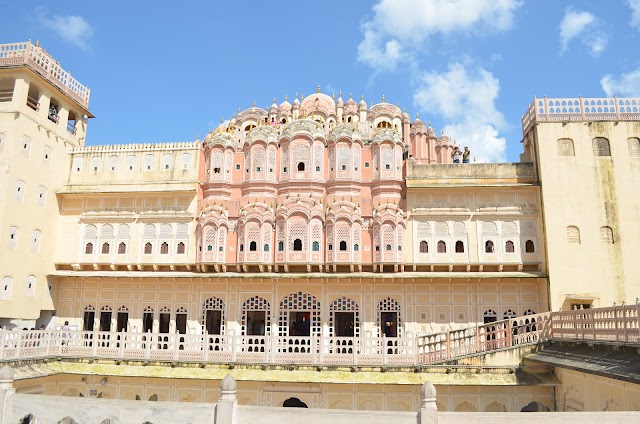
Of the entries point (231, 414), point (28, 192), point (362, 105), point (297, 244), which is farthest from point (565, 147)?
point (28, 192)

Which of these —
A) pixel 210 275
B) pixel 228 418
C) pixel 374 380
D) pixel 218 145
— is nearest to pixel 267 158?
pixel 218 145

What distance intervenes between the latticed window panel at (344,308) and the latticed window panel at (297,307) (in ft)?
1.90

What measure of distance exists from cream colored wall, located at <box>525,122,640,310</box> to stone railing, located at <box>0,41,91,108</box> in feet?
73.4

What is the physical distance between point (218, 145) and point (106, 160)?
569 cm

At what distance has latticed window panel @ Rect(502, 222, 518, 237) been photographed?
75.0 ft

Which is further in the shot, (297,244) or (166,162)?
(166,162)

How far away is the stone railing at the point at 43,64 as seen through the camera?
920 inches

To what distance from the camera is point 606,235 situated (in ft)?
71.2

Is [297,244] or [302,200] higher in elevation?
[302,200]

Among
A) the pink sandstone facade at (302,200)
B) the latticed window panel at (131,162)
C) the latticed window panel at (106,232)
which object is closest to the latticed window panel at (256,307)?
the pink sandstone facade at (302,200)

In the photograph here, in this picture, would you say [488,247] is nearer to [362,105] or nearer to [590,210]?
[590,210]

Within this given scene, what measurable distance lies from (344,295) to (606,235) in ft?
36.6

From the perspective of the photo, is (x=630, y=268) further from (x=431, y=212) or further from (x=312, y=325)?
(x=312, y=325)

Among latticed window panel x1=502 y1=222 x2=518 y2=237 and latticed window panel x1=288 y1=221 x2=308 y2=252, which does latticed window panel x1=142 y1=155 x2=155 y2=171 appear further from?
latticed window panel x1=502 y1=222 x2=518 y2=237
